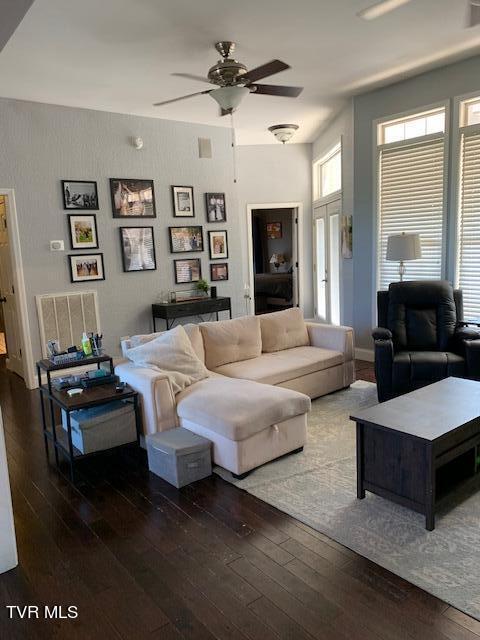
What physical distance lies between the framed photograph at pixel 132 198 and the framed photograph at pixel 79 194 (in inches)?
9.1

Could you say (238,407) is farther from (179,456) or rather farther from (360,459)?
(360,459)

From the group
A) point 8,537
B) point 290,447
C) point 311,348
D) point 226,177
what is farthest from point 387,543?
point 226,177

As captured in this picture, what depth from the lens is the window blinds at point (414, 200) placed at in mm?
5039

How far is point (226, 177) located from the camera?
22.2ft

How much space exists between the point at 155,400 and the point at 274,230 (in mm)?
6525

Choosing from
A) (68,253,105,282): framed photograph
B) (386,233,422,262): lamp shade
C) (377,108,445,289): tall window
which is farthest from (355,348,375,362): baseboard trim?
(68,253,105,282): framed photograph

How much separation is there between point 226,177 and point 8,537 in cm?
553

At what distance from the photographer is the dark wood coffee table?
2.39 metres

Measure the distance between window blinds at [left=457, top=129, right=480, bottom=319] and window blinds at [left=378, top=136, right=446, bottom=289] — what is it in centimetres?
22

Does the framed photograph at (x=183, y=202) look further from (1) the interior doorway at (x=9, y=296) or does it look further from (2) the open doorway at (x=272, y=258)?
(2) the open doorway at (x=272, y=258)

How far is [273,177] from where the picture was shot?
7957mm

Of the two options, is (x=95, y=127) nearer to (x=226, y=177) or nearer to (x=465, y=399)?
(x=226, y=177)

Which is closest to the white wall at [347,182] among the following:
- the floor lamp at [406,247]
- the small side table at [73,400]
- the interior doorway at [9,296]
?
the floor lamp at [406,247]

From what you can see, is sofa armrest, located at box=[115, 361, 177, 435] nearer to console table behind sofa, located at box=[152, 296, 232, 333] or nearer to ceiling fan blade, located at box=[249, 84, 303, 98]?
ceiling fan blade, located at box=[249, 84, 303, 98]
